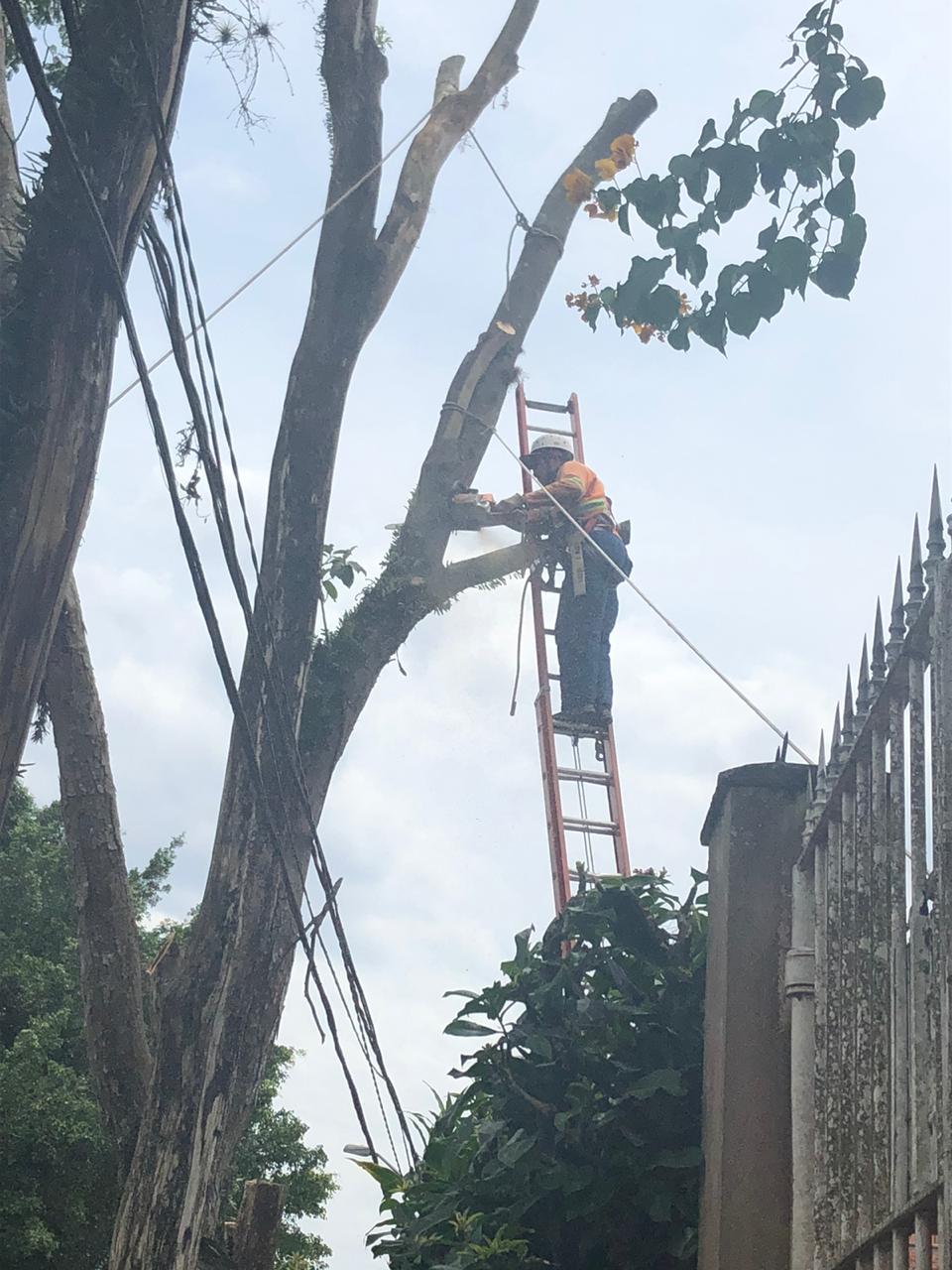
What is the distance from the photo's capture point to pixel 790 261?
2.92 meters

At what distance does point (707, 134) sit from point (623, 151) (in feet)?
1.62

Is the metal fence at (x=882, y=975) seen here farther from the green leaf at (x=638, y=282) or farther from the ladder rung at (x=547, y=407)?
the ladder rung at (x=547, y=407)

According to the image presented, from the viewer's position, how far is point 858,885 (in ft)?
7.57

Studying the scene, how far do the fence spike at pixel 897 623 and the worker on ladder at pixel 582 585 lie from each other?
5.94m

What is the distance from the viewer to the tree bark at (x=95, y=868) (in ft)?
15.8

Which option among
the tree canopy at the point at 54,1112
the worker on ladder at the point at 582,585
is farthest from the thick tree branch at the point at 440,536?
the tree canopy at the point at 54,1112

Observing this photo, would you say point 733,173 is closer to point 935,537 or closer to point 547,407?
point 935,537

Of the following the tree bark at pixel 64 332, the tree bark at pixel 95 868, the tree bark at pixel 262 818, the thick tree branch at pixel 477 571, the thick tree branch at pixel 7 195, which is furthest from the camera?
the thick tree branch at pixel 477 571

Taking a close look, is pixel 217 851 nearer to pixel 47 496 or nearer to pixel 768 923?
pixel 47 496

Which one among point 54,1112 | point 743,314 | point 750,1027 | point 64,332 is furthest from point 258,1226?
point 54,1112

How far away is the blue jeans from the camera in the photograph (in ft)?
27.4

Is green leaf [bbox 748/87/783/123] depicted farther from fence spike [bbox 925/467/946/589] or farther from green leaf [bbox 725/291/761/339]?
fence spike [bbox 925/467/946/589]

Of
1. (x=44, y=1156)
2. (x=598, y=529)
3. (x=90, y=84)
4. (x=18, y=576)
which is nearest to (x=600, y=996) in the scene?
(x=18, y=576)

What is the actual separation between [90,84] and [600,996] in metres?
2.30
